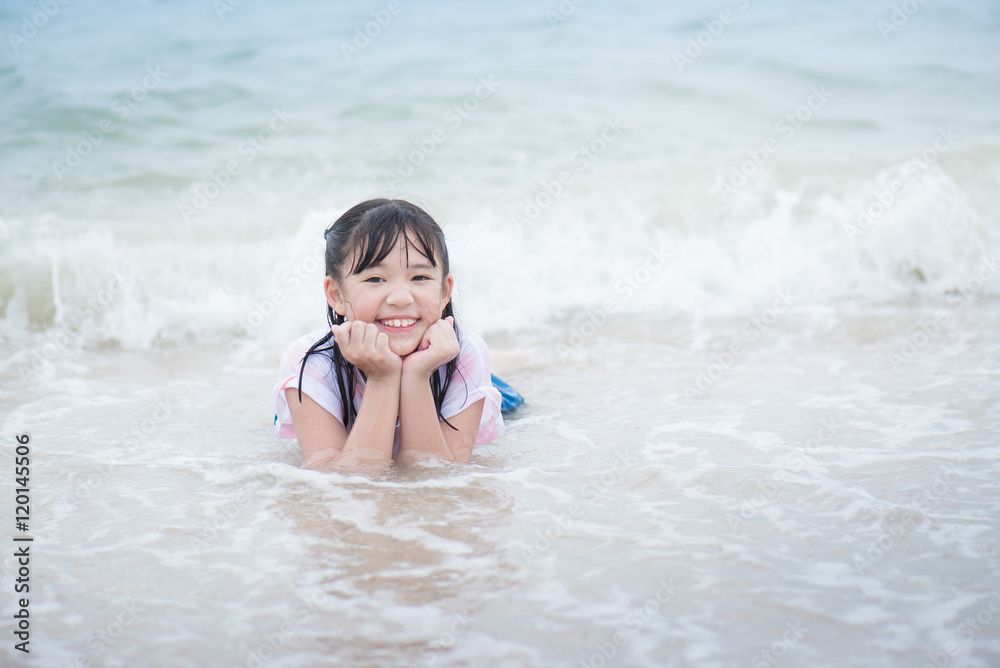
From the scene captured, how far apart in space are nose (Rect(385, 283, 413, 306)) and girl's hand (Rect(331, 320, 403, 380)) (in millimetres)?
130

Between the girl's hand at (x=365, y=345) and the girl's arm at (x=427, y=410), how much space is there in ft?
0.45

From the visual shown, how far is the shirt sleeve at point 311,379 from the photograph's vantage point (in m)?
3.39

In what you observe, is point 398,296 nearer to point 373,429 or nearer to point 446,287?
point 446,287

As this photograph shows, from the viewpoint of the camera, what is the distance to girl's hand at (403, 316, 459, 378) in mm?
3270

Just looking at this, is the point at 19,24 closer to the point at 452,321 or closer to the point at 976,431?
the point at 452,321

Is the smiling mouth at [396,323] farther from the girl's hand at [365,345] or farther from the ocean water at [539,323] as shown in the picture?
the ocean water at [539,323]

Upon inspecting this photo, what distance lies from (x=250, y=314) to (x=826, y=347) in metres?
4.27

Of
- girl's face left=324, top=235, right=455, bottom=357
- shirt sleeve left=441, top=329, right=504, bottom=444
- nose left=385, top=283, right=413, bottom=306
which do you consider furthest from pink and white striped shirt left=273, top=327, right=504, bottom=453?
→ nose left=385, top=283, right=413, bottom=306

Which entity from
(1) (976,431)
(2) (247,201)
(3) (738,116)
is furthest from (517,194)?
(1) (976,431)

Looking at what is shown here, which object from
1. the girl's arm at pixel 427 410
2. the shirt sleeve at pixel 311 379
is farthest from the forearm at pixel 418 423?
the shirt sleeve at pixel 311 379

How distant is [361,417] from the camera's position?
3318mm

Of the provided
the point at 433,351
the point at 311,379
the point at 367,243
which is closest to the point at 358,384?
the point at 311,379

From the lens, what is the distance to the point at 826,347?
17.6 ft

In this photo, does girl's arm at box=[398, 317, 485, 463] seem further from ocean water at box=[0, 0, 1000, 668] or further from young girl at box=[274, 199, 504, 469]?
ocean water at box=[0, 0, 1000, 668]
